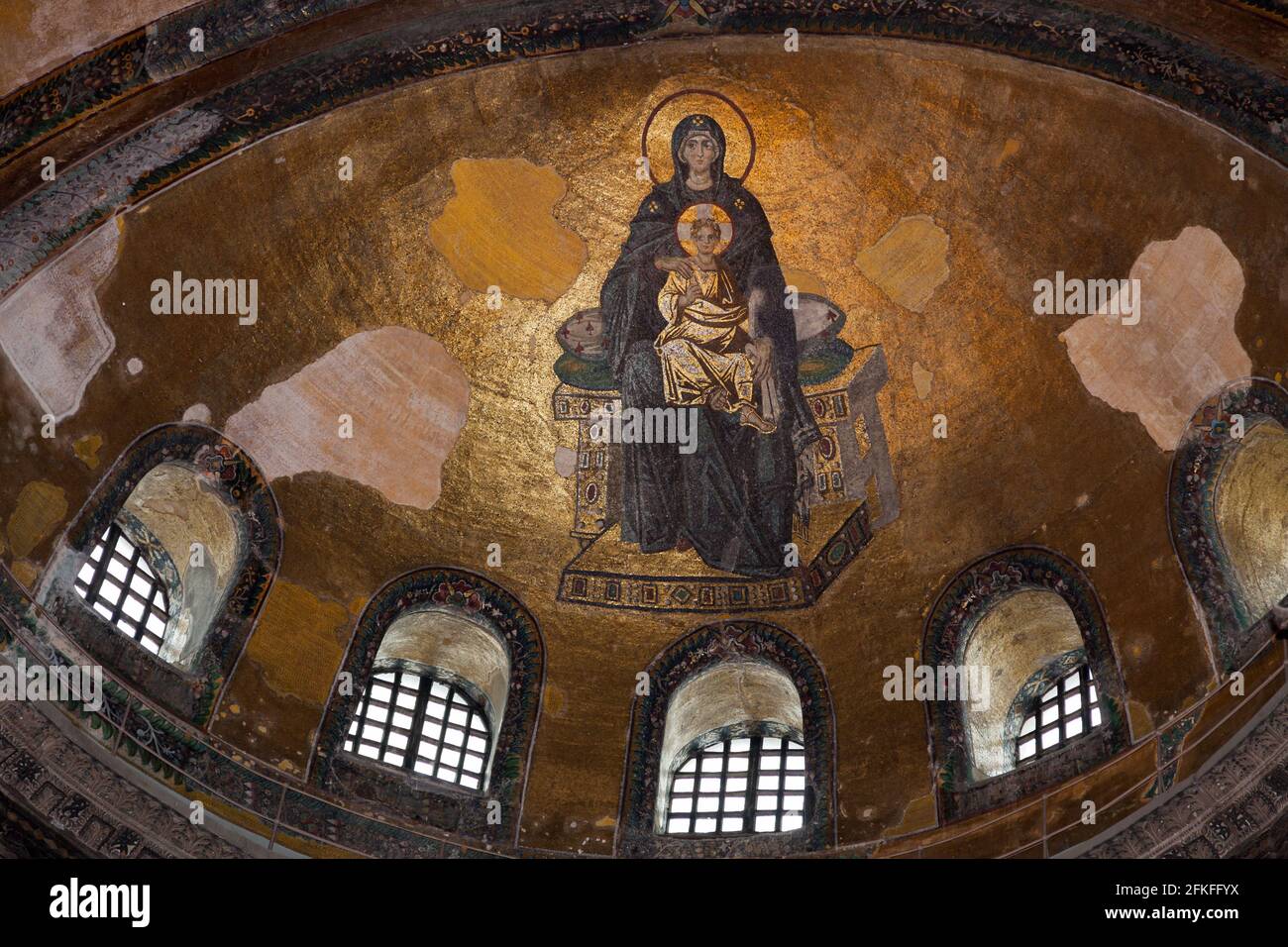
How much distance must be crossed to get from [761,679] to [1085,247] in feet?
16.2

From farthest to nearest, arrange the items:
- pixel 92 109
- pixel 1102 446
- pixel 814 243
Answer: pixel 814 243, pixel 1102 446, pixel 92 109

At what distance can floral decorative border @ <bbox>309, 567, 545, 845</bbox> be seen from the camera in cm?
1841

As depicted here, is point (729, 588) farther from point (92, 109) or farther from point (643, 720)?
point (92, 109)

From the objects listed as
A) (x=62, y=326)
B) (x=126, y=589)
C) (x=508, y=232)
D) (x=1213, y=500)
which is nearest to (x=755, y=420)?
(x=508, y=232)

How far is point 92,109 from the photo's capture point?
1766 centimetres

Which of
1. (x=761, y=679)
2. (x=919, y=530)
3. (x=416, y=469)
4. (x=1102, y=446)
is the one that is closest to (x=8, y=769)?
(x=416, y=469)

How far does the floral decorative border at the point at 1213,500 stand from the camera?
679 inches

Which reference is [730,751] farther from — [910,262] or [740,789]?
[910,262]

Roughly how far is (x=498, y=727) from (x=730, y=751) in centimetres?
218

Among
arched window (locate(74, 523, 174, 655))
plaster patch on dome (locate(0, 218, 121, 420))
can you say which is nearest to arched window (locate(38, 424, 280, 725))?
arched window (locate(74, 523, 174, 655))

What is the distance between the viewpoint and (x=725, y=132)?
66.2 feet

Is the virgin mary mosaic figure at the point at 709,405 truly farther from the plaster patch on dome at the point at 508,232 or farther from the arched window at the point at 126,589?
the arched window at the point at 126,589

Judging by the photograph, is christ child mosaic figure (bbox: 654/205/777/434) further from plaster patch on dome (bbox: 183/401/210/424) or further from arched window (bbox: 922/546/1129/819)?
plaster patch on dome (bbox: 183/401/210/424)

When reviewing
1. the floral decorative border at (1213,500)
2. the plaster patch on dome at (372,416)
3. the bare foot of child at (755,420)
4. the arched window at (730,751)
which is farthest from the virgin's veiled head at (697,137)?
the floral decorative border at (1213,500)
